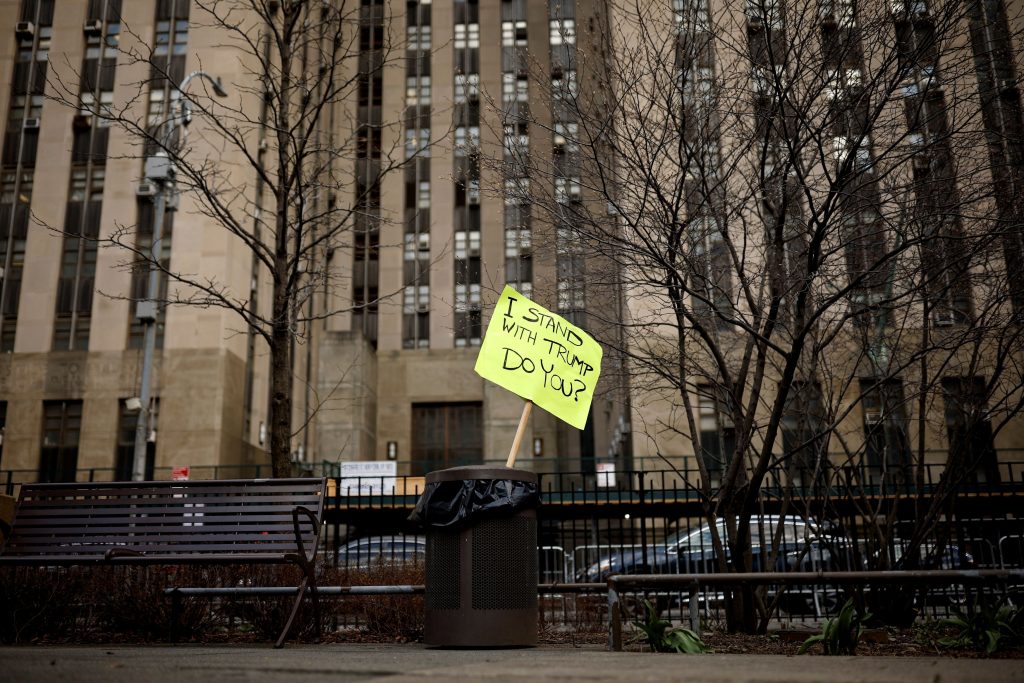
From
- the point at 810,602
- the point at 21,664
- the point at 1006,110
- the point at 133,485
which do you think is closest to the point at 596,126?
the point at 1006,110

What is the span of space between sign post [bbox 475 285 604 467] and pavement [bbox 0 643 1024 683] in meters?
1.86

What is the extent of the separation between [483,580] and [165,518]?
271cm

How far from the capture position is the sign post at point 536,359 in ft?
21.0

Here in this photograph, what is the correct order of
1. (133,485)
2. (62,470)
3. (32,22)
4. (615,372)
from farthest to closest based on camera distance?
(32,22) < (62,470) < (615,372) < (133,485)

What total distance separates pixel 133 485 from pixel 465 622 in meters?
2.98

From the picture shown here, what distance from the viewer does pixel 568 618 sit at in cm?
946

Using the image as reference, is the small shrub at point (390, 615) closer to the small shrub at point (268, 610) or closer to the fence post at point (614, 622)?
the small shrub at point (268, 610)

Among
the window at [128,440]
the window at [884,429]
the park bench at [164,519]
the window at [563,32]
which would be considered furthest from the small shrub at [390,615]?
the window at [128,440]

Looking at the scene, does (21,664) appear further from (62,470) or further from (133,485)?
(62,470)

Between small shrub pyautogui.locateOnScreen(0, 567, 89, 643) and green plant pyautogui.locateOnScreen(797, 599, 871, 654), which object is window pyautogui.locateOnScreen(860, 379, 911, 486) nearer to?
green plant pyautogui.locateOnScreen(797, 599, 871, 654)

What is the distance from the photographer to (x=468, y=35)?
44969 millimetres

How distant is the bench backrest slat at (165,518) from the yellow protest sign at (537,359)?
1.68 m

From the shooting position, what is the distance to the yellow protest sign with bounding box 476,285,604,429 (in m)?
6.41

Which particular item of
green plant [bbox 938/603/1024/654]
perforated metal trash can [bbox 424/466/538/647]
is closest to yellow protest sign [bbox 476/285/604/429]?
perforated metal trash can [bbox 424/466/538/647]
